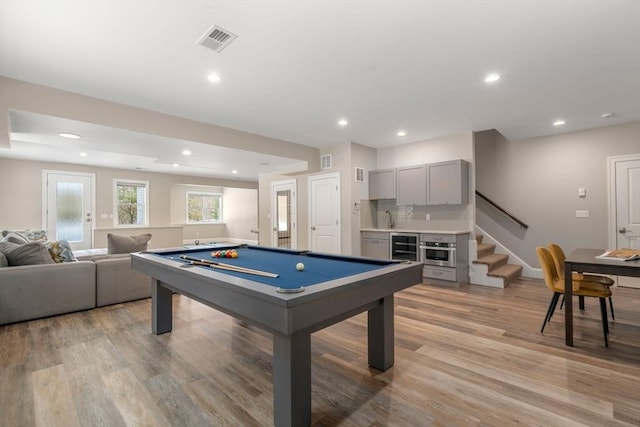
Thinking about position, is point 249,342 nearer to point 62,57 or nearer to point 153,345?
point 153,345

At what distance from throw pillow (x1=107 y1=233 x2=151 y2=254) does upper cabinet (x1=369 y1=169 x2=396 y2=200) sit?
4.38m

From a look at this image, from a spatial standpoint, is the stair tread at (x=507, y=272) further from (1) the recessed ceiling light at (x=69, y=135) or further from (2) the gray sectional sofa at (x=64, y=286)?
(1) the recessed ceiling light at (x=69, y=135)

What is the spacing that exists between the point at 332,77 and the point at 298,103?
84cm

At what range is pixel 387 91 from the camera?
11.3ft

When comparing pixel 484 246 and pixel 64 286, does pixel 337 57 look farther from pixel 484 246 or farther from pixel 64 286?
pixel 484 246

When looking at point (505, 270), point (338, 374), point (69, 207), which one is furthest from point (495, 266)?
point (69, 207)

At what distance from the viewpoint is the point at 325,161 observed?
249 inches

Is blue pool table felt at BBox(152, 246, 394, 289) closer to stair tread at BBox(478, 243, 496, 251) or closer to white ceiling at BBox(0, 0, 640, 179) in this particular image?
white ceiling at BBox(0, 0, 640, 179)

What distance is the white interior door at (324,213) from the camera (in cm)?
607

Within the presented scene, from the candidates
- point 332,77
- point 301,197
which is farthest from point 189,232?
point 332,77

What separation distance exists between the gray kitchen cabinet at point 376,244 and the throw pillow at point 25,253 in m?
4.90

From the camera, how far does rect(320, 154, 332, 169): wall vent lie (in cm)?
625

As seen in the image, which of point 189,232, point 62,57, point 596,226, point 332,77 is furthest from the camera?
point 189,232

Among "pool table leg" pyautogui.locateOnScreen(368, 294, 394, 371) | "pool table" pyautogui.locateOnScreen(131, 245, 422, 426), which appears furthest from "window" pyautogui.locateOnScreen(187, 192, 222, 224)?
"pool table leg" pyautogui.locateOnScreen(368, 294, 394, 371)
